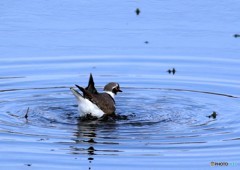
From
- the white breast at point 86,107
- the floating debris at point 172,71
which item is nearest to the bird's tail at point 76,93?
the white breast at point 86,107

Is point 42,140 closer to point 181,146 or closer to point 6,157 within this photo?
point 6,157

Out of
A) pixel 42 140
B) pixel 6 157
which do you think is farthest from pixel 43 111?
pixel 6 157

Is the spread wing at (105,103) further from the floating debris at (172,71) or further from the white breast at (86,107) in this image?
the floating debris at (172,71)

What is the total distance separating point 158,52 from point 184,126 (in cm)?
481

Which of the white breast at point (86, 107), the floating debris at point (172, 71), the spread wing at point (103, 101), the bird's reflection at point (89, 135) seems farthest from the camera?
the floating debris at point (172, 71)

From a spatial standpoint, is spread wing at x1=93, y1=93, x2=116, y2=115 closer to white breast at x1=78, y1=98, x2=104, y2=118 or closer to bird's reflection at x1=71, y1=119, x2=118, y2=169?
white breast at x1=78, y1=98, x2=104, y2=118

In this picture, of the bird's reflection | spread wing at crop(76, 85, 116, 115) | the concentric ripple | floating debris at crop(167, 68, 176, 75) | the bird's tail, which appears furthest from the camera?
floating debris at crop(167, 68, 176, 75)

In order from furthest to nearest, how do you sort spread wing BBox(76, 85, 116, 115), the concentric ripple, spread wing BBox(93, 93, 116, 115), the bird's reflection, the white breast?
spread wing BBox(93, 93, 116, 115)
spread wing BBox(76, 85, 116, 115)
the white breast
the bird's reflection
the concentric ripple

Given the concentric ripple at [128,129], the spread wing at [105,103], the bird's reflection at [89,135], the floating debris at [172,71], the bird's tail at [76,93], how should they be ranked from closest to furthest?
1. the concentric ripple at [128,129]
2. the bird's reflection at [89,135]
3. the bird's tail at [76,93]
4. the spread wing at [105,103]
5. the floating debris at [172,71]

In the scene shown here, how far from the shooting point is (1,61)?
19.3 m

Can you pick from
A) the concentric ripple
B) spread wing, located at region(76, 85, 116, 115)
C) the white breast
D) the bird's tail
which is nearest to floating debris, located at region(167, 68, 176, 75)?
the concentric ripple

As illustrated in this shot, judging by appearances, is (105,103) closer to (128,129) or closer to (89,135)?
(128,129)

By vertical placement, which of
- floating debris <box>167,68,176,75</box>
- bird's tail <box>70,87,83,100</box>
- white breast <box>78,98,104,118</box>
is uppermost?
floating debris <box>167,68,176,75</box>

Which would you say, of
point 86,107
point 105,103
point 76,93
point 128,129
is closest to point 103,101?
point 105,103
